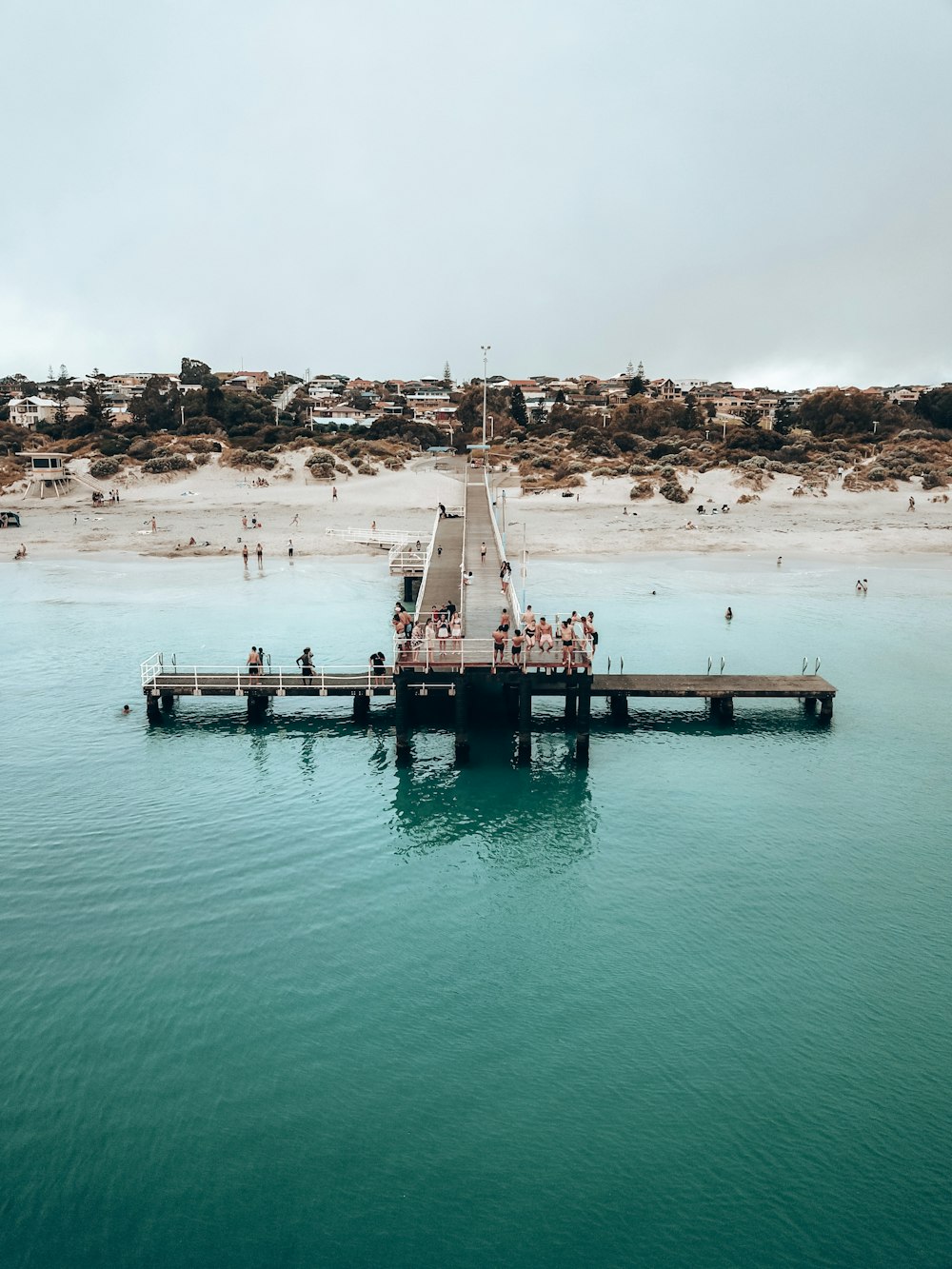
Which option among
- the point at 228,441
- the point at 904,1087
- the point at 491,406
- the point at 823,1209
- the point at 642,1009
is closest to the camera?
the point at 823,1209

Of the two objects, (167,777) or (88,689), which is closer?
(167,777)

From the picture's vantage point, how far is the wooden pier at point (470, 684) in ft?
85.1

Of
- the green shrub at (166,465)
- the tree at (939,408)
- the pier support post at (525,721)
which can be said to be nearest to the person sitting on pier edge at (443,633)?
the pier support post at (525,721)

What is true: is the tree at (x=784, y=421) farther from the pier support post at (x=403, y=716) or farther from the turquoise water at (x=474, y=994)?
the turquoise water at (x=474, y=994)

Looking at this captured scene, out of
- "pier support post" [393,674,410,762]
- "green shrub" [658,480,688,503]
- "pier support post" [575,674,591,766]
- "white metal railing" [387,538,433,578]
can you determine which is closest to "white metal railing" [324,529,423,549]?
"white metal railing" [387,538,433,578]

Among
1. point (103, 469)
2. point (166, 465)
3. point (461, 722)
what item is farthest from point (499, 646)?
point (103, 469)

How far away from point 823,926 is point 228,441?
91.5 meters

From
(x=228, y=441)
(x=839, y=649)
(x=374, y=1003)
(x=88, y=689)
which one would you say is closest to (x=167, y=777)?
(x=88, y=689)

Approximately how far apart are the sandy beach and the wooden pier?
29557 mm

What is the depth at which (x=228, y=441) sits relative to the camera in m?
98.0

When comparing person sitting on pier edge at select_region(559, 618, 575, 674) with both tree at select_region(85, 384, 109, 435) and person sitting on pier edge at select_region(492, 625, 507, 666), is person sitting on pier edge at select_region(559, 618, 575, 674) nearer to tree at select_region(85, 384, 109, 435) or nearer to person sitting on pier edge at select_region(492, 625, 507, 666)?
person sitting on pier edge at select_region(492, 625, 507, 666)

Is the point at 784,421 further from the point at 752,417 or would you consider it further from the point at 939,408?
the point at 939,408

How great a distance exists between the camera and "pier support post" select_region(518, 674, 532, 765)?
1021 inches

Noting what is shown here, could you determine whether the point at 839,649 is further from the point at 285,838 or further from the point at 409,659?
the point at 285,838
